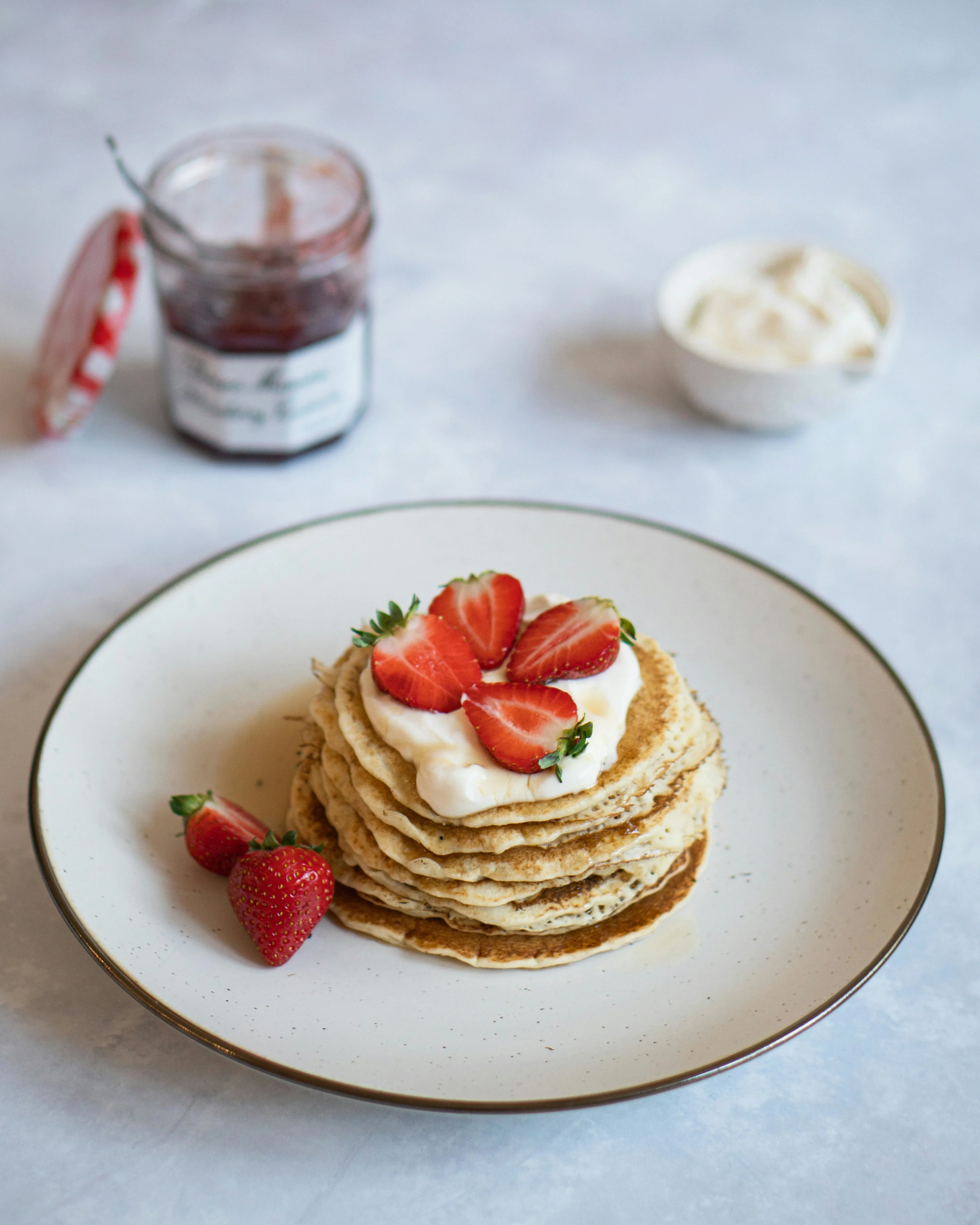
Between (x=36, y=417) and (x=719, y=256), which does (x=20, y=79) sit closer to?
(x=36, y=417)

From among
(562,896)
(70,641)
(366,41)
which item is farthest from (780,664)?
(366,41)

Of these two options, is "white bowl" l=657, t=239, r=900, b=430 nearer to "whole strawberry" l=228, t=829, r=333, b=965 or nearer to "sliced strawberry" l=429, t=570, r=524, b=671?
"sliced strawberry" l=429, t=570, r=524, b=671

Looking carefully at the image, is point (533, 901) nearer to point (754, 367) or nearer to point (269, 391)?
point (269, 391)

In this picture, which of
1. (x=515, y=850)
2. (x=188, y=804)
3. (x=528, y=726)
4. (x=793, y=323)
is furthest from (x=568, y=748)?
(x=793, y=323)

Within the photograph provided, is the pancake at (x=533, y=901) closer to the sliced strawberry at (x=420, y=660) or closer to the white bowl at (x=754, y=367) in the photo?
the sliced strawberry at (x=420, y=660)

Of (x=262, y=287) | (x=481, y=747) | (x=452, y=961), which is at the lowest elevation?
(x=452, y=961)

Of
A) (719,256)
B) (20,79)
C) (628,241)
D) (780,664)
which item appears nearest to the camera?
(780,664)

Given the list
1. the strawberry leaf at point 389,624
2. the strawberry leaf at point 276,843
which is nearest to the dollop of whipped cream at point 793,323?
the strawberry leaf at point 389,624

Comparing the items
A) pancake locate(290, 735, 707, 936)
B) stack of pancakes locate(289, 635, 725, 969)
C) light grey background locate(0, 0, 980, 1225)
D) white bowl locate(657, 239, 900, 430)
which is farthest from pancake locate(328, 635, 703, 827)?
white bowl locate(657, 239, 900, 430)
